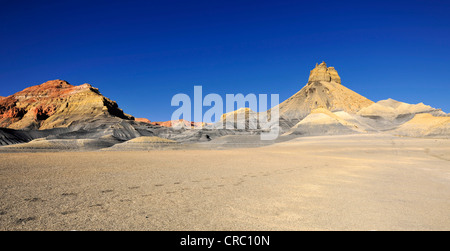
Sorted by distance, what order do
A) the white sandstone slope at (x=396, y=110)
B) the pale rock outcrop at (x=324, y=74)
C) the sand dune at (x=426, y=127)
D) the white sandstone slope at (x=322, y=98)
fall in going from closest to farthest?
the sand dune at (x=426, y=127)
the white sandstone slope at (x=396, y=110)
the white sandstone slope at (x=322, y=98)
the pale rock outcrop at (x=324, y=74)

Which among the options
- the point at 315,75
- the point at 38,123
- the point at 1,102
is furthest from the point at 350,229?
the point at 1,102

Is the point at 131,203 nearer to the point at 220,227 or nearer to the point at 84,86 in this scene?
the point at 220,227

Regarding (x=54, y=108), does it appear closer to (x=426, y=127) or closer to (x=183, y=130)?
(x=183, y=130)

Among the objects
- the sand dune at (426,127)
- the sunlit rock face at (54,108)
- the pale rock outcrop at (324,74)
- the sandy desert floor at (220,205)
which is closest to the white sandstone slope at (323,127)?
the sand dune at (426,127)

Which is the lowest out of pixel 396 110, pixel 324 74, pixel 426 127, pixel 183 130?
pixel 183 130

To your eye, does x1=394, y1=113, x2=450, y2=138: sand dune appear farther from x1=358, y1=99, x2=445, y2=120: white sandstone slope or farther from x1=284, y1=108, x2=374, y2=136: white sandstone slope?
x1=358, y1=99, x2=445, y2=120: white sandstone slope

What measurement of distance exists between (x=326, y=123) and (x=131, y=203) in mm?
87942

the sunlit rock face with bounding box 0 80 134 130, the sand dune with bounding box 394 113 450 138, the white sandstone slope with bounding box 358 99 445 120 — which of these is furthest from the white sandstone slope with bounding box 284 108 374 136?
the sunlit rock face with bounding box 0 80 134 130

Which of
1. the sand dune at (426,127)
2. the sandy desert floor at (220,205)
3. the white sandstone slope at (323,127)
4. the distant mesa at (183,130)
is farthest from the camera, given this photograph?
the white sandstone slope at (323,127)

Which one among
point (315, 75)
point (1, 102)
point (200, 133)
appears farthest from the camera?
point (315, 75)

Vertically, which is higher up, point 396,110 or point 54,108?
point 54,108

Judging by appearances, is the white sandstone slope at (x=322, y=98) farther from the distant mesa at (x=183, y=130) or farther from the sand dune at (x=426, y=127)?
the sand dune at (x=426, y=127)

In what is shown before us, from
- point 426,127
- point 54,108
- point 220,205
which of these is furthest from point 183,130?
point 220,205
